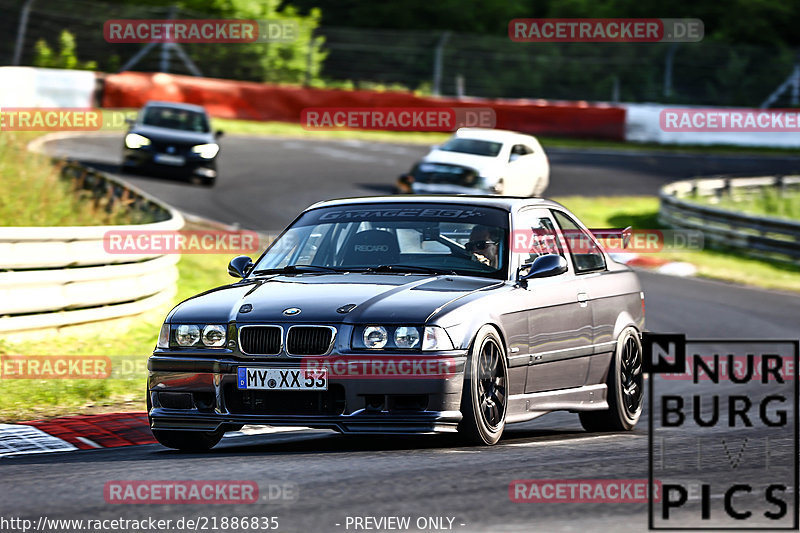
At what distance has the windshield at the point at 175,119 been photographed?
26078mm

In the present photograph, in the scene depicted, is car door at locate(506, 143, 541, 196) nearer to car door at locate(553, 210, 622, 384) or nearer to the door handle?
car door at locate(553, 210, 622, 384)

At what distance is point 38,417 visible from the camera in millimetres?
9086

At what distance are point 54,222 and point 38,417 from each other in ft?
15.9

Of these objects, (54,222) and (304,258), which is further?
(54,222)

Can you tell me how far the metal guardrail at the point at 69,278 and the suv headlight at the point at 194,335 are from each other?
12.2 ft

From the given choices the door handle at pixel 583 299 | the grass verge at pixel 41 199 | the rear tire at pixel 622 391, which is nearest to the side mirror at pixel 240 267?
the door handle at pixel 583 299

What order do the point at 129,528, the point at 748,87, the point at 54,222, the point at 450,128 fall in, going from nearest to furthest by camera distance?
1. the point at 129,528
2. the point at 54,222
3. the point at 450,128
4. the point at 748,87

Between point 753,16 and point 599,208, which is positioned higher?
point 753,16

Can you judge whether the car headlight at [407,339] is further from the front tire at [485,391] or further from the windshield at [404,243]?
the windshield at [404,243]

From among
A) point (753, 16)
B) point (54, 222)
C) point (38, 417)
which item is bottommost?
point (38, 417)

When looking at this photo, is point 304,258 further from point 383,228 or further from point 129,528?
point 129,528

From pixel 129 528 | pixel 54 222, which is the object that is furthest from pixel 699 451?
pixel 54 222

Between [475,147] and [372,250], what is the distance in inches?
662

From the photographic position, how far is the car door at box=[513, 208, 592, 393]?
8.06 metres
